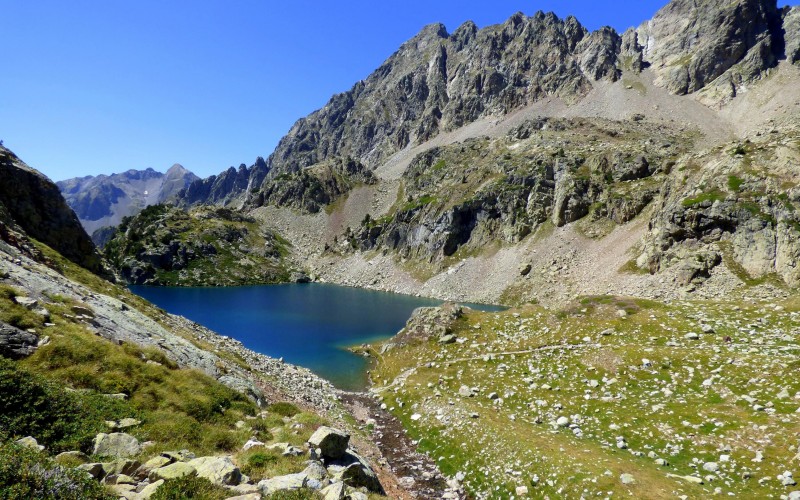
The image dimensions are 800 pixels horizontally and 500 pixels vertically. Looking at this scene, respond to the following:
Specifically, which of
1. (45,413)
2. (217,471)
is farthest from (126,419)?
(217,471)

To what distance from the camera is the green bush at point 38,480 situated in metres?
8.04

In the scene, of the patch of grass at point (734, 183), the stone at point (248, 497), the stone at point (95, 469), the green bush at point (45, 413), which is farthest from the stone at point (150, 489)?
the patch of grass at point (734, 183)

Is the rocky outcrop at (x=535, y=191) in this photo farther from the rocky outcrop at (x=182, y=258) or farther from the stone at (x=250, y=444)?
the stone at (x=250, y=444)

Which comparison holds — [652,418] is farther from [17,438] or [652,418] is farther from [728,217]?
[728,217]

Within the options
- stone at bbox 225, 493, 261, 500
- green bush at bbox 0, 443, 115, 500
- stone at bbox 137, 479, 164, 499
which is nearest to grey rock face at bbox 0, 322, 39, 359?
green bush at bbox 0, 443, 115, 500

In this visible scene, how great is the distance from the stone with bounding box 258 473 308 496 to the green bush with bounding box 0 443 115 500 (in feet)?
12.4

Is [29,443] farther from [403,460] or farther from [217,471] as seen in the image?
[403,460]

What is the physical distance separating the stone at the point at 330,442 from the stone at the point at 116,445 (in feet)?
21.7

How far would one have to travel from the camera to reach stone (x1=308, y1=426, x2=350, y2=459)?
16578mm

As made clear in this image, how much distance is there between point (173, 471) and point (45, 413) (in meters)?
4.74

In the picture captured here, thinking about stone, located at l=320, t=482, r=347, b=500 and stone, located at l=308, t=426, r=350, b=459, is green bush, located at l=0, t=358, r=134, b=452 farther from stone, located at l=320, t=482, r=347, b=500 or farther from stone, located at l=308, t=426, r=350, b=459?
stone, located at l=308, t=426, r=350, b=459

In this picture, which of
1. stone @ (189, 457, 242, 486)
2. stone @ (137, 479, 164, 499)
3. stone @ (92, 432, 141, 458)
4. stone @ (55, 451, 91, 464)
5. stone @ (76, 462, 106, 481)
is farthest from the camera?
stone @ (92, 432, 141, 458)

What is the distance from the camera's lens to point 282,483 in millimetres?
11797

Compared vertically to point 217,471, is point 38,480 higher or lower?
higher
